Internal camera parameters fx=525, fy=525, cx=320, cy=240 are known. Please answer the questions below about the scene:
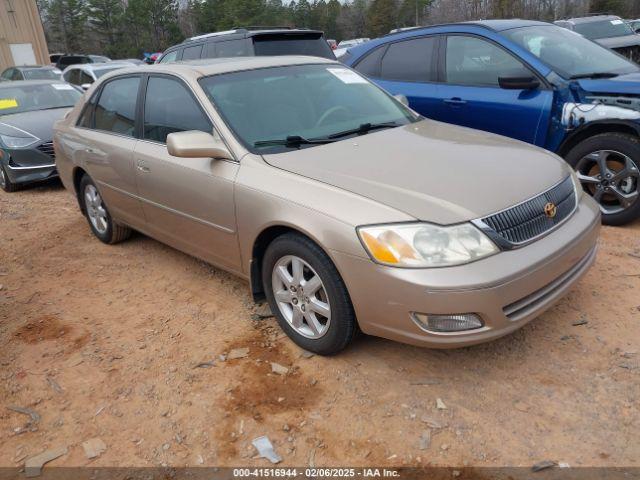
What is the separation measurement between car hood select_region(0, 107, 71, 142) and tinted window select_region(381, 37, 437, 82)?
4806 mm

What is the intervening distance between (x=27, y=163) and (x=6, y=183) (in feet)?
1.85

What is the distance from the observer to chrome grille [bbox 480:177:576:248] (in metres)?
2.55

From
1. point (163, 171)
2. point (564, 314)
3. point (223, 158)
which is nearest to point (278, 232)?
point (223, 158)

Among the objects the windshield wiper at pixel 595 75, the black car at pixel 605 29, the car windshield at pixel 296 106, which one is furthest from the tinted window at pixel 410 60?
the black car at pixel 605 29

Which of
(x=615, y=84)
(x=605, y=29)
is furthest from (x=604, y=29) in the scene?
(x=615, y=84)

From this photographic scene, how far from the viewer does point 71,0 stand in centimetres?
5284

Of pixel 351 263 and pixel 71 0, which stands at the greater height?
pixel 71 0

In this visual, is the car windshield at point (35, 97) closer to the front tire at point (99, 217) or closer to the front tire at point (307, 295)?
the front tire at point (99, 217)

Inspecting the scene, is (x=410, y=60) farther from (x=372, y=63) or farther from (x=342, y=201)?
(x=342, y=201)

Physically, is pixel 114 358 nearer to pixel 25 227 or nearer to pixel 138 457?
pixel 138 457

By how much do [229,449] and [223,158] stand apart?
171cm

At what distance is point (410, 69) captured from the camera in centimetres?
566

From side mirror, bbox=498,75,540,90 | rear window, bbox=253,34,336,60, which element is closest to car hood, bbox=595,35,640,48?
rear window, bbox=253,34,336,60

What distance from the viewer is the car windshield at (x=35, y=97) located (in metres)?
8.18
